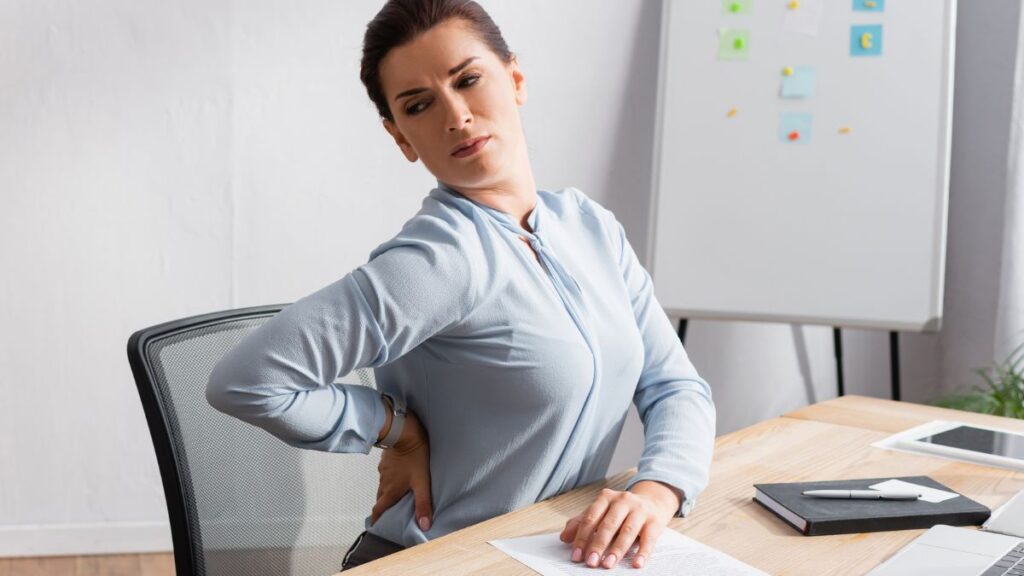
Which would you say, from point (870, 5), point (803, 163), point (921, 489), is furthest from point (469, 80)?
point (870, 5)

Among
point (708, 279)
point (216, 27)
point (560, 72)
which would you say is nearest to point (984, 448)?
point (708, 279)

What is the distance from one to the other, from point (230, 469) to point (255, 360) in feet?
0.66

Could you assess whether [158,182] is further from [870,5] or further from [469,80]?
[870,5]

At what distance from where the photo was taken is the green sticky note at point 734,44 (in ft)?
8.95

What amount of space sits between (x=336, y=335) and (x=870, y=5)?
2.08 m

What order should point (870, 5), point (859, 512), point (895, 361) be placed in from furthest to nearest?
point (895, 361) → point (870, 5) → point (859, 512)

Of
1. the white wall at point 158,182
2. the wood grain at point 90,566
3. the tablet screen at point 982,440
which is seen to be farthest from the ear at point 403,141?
the wood grain at point 90,566

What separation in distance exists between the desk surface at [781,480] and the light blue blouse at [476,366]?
0.05 metres

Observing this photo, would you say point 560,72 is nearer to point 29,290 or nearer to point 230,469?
point 29,290

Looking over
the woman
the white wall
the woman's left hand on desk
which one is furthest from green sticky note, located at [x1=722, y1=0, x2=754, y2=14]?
the woman's left hand on desk

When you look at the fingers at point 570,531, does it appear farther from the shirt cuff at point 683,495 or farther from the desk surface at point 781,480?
the shirt cuff at point 683,495

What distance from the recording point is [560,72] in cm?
303

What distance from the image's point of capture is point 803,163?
8.84ft

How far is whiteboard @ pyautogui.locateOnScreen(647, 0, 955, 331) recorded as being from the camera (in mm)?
2637
